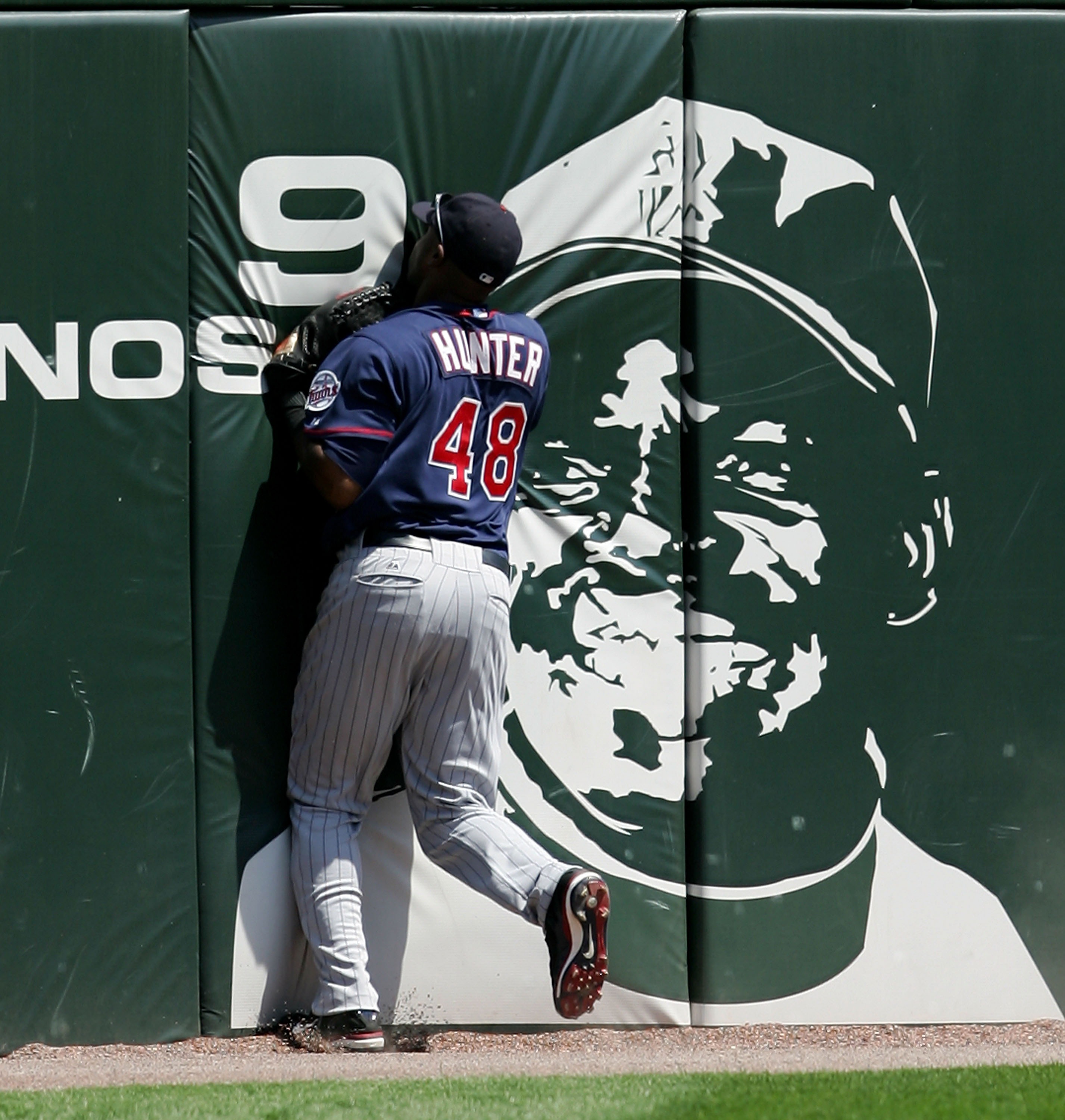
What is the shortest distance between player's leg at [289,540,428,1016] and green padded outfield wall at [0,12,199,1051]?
0.32 m

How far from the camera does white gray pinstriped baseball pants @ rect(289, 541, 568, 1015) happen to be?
Result: 3.38 m

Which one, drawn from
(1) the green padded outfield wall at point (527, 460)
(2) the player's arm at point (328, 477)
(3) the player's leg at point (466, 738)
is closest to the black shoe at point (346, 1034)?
(1) the green padded outfield wall at point (527, 460)

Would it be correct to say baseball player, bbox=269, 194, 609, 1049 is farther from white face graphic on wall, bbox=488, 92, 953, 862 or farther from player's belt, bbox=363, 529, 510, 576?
white face graphic on wall, bbox=488, 92, 953, 862

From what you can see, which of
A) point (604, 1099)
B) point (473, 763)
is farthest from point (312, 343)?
point (604, 1099)

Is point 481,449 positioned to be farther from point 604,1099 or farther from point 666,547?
point 604,1099

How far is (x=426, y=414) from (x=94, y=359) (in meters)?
0.89

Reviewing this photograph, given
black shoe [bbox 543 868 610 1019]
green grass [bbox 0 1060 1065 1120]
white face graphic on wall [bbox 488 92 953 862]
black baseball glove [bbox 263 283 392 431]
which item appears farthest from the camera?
white face graphic on wall [bbox 488 92 953 862]

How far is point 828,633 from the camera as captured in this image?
12.1 ft

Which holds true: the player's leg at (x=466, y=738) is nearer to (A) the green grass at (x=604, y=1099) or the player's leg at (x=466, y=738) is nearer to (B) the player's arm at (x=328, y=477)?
(B) the player's arm at (x=328, y=477)

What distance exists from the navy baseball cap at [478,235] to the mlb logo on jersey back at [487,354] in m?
0.14

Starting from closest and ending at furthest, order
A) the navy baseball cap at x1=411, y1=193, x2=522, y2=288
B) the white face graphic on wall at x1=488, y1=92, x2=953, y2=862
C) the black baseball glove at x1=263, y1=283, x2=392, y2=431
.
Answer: the navy baseball cap at x1=411, y1=193, x2=522, y2=288
the black baseball glove at x1=263, y1=283, x2=392, y2=431
the white face graphic on wall at x1=488, y1=92, x2=953, y2=862

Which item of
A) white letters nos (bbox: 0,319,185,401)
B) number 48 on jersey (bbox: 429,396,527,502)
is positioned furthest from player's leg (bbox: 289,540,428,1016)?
white letters nos (bbox: 0,319,185,401)

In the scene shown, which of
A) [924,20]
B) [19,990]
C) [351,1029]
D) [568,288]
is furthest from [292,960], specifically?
[924,20]

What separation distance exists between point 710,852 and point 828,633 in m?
0.66
